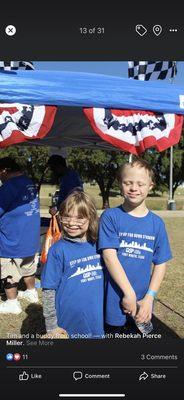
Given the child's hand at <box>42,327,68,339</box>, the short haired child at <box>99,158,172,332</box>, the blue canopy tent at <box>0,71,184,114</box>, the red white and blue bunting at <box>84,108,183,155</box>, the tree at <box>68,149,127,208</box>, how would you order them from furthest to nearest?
1. the tree at <box>68,149,127,208</box>
2. the red white and blue bunting at <box>84,108,183,155</box>
3. the blue canopy tent at <box>0,71,184,114</box>
4. the short haired child at <box>99,158,172,332</box>
5. the child's hand at <box>42,327,68,339</box>

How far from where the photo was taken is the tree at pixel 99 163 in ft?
71.3

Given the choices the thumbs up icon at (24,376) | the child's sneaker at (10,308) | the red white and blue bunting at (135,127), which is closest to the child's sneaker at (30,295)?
the child's sneaker at (10,308)

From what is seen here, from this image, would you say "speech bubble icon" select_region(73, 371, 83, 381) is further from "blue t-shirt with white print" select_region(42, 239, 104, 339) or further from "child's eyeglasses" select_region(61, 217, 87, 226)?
"child's eyeglasses" select_region(61, 217, 87, 226)

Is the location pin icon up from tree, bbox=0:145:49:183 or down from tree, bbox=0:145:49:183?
up

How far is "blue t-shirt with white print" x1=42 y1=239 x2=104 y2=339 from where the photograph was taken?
190 centimetres

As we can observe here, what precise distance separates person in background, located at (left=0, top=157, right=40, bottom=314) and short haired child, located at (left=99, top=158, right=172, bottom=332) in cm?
231

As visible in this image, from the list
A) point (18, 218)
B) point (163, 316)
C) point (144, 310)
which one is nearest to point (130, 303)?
point (144, 310)

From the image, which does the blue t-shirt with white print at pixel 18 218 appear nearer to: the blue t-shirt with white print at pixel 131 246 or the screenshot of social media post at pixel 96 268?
the screenshot of social media post at pixel 96 268

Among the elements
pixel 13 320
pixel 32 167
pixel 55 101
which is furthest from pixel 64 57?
pixel 32 167

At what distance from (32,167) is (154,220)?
20559 mm

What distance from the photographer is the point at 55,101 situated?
3500 mm

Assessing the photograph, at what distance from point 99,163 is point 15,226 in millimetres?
17882

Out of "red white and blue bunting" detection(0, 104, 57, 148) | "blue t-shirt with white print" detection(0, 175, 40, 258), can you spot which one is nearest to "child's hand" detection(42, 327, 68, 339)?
"red white and blue bunting" detection(0, 104, 57, 148)

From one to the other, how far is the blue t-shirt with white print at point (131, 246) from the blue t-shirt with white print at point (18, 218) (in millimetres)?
2291
